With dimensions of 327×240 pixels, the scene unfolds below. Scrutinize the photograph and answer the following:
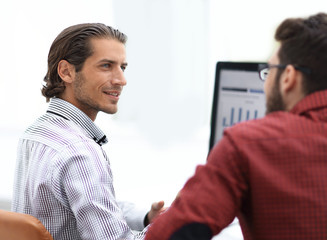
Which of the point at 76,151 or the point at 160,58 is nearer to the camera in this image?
the point at 76,151

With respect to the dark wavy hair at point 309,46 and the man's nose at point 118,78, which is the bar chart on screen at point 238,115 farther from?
the dark wavy hair at point 309,46

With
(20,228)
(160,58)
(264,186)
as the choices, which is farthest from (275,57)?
(160,58)

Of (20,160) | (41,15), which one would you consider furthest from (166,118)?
(20,160)

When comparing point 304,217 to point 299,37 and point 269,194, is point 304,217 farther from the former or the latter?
point 299,37

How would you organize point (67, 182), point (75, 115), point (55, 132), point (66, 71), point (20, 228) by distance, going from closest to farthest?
point (20, 228) < point (67, 182) < point (55, 132) < point (75, 115) < point (66, 71)

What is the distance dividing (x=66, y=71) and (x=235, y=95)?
635 millimetres

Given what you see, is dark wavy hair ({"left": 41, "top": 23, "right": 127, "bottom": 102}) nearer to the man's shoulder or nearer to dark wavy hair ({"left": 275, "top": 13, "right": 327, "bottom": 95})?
the man's shoulder

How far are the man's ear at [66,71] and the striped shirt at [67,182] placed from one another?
0.15m

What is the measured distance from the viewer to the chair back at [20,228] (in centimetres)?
115

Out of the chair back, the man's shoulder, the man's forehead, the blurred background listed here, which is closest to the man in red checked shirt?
the man's forehead

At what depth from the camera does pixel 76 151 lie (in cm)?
134

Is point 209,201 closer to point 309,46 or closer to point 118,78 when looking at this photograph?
point 309,46

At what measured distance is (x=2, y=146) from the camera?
340 centimetres

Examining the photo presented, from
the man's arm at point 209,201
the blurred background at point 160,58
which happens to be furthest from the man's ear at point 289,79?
the blurred background at point 160,58
